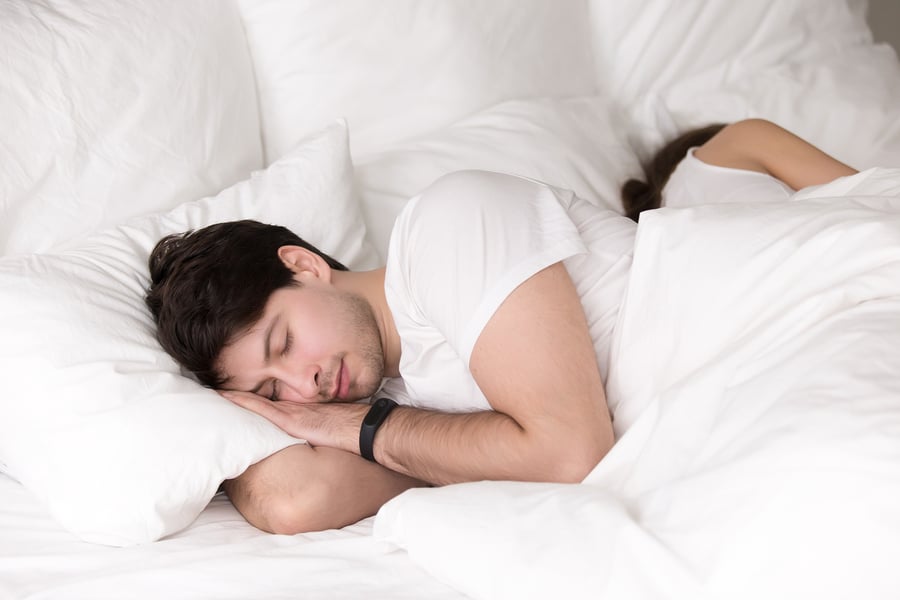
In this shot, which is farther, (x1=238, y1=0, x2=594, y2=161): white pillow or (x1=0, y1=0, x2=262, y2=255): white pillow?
(x1=238, y1=0, x2=594, y2=161): white pillow

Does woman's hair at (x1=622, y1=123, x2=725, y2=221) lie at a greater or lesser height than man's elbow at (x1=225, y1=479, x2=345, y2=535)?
greater

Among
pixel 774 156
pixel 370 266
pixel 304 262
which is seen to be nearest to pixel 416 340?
pixel 304 262

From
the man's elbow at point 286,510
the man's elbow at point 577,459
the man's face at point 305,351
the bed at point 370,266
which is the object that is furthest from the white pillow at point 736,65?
the man's elbow at point 286,510

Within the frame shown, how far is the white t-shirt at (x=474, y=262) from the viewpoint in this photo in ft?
4.00

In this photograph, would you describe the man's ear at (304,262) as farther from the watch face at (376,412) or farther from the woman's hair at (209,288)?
the watch face at (376,412)

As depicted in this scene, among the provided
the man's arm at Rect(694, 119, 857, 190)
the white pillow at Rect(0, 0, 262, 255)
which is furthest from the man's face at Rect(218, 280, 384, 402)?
the man's arm at Rect(694, 119, 857, 190)

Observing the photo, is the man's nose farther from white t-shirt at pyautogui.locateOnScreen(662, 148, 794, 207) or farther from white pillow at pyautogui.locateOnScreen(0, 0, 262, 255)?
white t-shirt at pyautogui.locateOnScreen(662, 148, 794, 207)

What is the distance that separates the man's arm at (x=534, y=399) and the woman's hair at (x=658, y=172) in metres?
0.77

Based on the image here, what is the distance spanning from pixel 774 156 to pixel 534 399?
93cm

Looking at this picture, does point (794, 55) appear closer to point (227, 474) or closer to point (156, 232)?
point (156, 232)

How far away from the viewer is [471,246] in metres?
1.24

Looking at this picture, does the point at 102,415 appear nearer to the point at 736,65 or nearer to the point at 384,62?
the point at 384,62

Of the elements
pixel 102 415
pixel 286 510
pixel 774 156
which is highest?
pixel 774 156

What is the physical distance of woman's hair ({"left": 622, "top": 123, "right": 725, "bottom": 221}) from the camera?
6.50 ft
